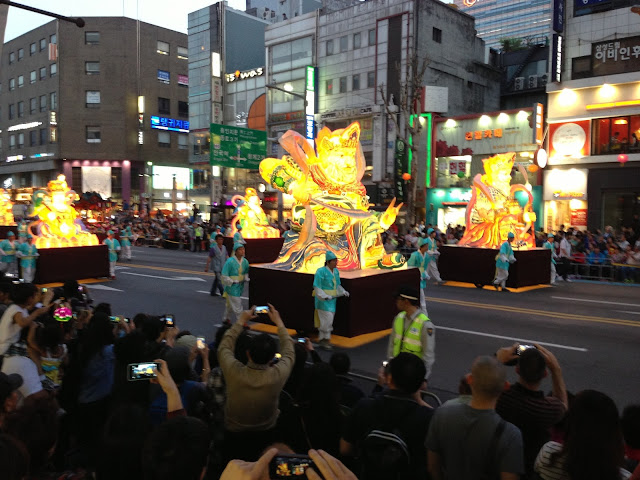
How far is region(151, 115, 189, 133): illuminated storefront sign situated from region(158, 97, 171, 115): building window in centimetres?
73

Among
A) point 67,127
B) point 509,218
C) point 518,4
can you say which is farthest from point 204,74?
point 518,4

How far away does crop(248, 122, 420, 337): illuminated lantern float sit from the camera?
32.8 ft

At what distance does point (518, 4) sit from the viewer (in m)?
80.6

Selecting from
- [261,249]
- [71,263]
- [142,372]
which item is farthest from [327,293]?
[261,249]

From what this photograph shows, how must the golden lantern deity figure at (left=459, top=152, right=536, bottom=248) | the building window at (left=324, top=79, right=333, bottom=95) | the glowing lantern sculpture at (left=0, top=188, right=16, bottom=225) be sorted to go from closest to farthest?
1. the golden lantern deity figure at (left=459, top=152, right=536, bottom=248)
2. the glowing lantern sculpture at (left=0, top=188, right=16, bottom=225)
3. the building window at (left=324, top=79, right=333, bottom=95)

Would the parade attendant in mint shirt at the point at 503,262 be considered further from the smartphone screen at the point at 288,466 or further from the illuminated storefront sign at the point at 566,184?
the smartphone screen at the point at 288,466

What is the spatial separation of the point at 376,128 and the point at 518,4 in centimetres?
6162

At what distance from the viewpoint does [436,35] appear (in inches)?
1256

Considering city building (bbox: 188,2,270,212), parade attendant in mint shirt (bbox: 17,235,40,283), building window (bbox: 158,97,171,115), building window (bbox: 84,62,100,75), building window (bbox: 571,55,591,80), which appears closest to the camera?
parade attendant in mint shirt (bbox: 17,235,40,283)

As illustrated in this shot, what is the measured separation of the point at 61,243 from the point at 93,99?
36.1 m

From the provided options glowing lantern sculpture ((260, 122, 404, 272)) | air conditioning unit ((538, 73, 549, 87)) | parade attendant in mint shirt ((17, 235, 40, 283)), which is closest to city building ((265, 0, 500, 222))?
air conditioning unit ((538, 73, 549, 87))

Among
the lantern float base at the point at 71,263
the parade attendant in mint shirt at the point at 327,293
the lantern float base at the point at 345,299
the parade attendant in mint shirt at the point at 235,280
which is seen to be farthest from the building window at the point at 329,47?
the parade attendant in mint shirt at the point at 327,293

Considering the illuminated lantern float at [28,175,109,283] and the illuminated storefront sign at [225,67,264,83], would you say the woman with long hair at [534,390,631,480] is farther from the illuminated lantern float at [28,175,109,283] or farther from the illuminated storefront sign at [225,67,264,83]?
the illuminated storefront sign at [225,67,264,83]

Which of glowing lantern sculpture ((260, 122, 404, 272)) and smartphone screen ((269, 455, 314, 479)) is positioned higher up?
glowing lantern sculpture ((260, 122, 404, 272))
